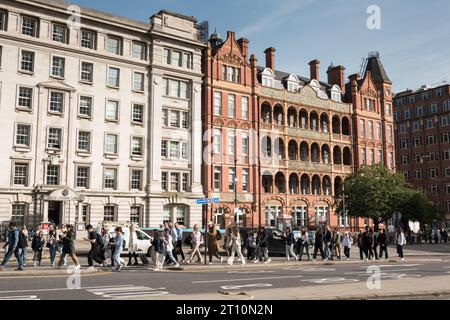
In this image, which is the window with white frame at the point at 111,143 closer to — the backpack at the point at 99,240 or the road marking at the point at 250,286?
the backpack at the point at 99,240

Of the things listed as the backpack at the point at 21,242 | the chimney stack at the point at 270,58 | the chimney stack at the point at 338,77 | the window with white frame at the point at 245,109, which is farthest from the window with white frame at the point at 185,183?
the chimney stack at the point at 338,77

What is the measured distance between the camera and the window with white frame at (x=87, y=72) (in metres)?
42.2

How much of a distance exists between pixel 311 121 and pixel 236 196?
17569 mm

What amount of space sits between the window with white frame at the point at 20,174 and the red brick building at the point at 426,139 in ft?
220

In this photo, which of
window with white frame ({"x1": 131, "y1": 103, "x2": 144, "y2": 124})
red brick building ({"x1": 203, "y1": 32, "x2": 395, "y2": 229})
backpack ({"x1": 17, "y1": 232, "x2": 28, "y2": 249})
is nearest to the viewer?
backpack ({"x1": 17, "y1": 232, "x2": 28, "y2": 249})

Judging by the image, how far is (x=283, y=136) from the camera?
5531 cm

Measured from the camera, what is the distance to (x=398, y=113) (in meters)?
95.1

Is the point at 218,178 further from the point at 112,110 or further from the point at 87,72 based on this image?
the point at 87,72

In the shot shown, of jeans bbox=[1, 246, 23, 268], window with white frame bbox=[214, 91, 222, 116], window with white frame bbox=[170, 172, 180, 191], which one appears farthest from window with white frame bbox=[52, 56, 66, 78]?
jeans bbox=[1, 246, 23, 268]

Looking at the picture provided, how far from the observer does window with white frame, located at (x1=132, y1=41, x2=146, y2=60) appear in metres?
45.3

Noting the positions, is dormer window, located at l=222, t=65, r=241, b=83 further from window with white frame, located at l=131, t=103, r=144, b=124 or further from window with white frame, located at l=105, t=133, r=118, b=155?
window with white frame, located at l=105, t=133, r=118, b=155

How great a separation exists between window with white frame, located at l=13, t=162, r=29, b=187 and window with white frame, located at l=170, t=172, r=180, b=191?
13031 mm

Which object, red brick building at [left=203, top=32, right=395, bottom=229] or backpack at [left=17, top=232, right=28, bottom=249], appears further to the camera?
red brick building at [left=203, top=32, right=395, bottom=229]

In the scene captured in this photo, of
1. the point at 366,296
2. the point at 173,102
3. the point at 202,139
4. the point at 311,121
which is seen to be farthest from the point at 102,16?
the point at 366,296
